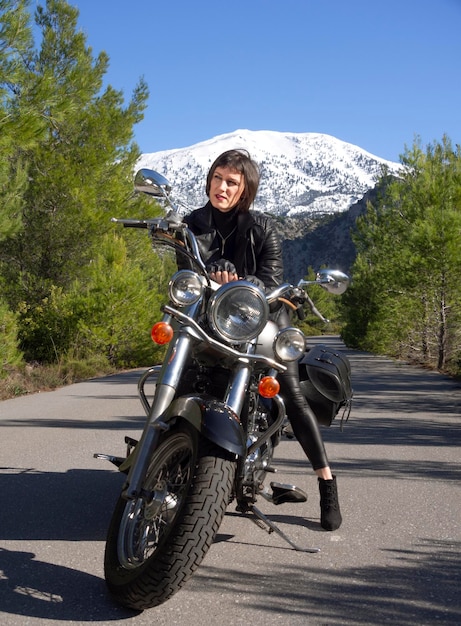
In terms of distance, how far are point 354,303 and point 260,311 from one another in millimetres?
35261

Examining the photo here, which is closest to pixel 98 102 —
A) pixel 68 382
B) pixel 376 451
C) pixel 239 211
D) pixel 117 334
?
pixel 117 334

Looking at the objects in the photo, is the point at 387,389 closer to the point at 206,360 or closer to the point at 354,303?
the point at 206,360

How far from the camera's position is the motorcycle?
281 cm

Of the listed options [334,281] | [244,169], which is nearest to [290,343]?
[334,281]

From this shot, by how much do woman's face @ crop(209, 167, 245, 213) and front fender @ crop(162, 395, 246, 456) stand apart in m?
1.26

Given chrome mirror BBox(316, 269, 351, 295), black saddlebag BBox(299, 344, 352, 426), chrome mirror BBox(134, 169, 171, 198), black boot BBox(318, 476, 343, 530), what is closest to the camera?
chrome mirror BBox(134, 169, 171, 198)

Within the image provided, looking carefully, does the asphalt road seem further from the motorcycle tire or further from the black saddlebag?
the black saddlebag

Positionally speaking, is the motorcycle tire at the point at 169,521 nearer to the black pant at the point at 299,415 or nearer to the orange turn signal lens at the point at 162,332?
the orange turn signal lens at the point at 162,332

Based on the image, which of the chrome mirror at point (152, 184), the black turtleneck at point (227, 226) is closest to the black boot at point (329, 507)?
the black turtleneck at point (227, 226)

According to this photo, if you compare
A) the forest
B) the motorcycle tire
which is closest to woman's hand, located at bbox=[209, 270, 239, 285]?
the motorcycle tire

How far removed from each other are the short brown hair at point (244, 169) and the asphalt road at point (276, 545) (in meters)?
1.83

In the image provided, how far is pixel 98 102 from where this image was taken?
21.6 metres

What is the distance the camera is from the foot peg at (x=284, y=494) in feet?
13.6

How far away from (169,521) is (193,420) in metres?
0.44
